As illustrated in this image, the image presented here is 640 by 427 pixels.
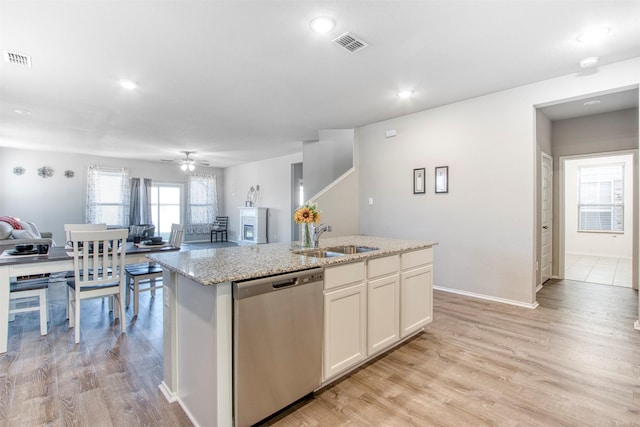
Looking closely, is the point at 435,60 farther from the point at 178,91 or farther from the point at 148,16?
the point at 178,91

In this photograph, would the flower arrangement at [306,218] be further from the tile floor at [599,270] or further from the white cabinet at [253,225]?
the white cabinet at [253,225]

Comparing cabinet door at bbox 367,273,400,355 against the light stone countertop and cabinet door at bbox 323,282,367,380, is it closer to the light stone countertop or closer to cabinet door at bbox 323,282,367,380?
cabinet door at bbox 323,282,367,380

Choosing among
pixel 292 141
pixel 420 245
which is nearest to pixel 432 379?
pixel 420 245

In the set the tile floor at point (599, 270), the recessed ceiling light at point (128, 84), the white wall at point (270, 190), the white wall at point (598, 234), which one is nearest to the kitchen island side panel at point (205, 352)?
the recessed ceiling light at point (128, 84)

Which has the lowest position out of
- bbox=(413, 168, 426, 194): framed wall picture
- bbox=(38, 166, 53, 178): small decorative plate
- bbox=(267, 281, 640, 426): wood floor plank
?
bbox=(267, 281, 640, 426): wood floor plank

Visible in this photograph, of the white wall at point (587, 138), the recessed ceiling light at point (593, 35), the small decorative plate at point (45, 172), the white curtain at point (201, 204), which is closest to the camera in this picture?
the recessed ceiling light at point (593, 35)

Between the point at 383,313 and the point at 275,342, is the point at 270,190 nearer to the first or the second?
the point at 383,313

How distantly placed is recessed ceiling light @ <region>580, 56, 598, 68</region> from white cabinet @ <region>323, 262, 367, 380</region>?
3.01 metres

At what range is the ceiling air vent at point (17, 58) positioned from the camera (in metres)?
2.81

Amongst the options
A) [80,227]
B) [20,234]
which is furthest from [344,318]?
[20,234]

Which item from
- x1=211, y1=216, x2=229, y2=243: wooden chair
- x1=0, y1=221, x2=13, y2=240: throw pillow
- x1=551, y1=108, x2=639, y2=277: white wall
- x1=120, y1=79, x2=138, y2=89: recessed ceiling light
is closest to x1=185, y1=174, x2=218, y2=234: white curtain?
x1=211, y1=216, x2=229, y2=243: wooden chair

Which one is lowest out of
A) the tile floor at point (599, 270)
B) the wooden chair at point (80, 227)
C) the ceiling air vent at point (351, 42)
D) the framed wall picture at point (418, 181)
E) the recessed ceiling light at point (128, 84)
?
the tile floor at point (599, 270)

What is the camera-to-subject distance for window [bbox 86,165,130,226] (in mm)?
8367

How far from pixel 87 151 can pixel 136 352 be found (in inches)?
288
